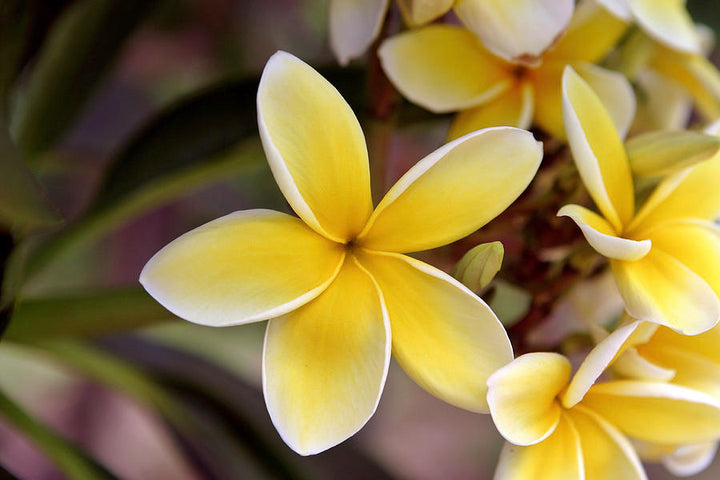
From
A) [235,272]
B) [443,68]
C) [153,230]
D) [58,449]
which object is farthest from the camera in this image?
[153,230]

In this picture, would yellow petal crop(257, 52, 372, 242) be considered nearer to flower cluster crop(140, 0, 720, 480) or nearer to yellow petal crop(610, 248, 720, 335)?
flower cluster crop(140, 0, 720, 480)

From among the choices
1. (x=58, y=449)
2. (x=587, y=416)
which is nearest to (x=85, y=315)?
(x=58, y=449)

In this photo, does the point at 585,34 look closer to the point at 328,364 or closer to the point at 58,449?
the point at 328,364

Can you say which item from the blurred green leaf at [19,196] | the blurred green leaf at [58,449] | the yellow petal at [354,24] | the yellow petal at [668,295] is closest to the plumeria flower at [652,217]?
the yellow petal at [668,295]

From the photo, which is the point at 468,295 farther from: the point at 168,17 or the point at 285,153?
the point at 168,17

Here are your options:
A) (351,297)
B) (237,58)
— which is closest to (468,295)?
(351,297)

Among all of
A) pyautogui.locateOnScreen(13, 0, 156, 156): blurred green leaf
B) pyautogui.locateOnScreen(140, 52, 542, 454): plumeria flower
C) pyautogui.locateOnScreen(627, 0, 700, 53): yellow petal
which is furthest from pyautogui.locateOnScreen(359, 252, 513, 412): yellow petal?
pyautogui.locateOnScreen(13, 0, 156, 156): blurred green leaf
